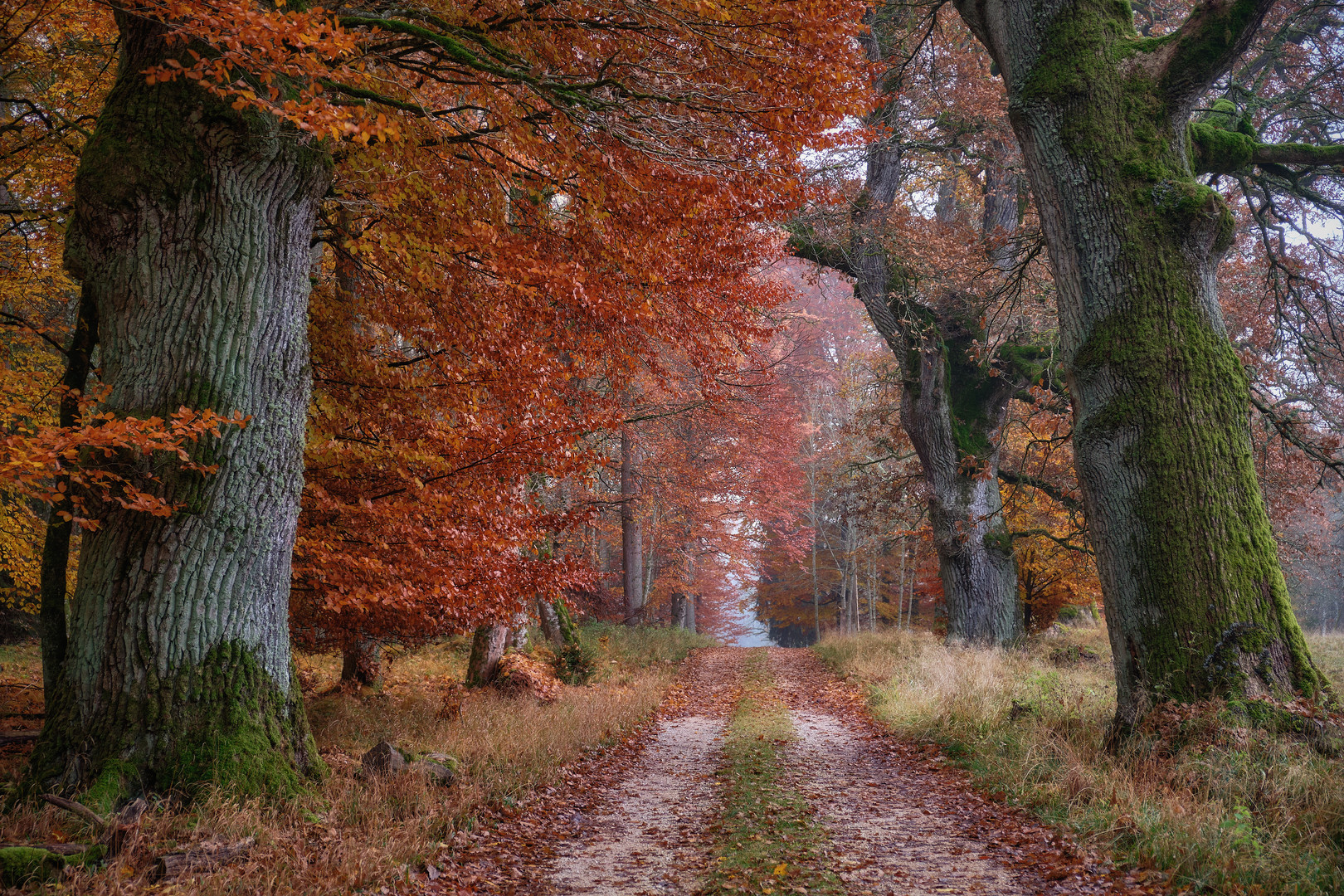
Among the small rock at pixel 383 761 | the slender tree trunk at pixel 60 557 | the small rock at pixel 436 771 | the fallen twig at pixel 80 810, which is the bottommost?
the small rock at pixel 436 771

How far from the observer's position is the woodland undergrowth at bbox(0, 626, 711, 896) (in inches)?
143

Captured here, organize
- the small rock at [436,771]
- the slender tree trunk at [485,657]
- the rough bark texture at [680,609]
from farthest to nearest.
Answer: the rough bark texture at [680,609], the slender tree trunk at [485,657], the small rock at [436,771]

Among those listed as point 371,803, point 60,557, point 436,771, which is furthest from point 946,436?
point 60,557

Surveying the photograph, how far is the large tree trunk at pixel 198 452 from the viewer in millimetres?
4297

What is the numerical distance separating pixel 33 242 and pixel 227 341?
16.5 feet

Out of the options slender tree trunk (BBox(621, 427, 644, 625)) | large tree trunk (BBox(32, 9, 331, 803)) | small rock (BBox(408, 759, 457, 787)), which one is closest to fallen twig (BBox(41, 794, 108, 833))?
large tree trunk (BBox(32, 9, 331, 803))

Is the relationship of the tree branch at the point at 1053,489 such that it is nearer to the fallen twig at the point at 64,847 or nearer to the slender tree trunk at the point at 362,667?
the slender tree trunk at the point at 362,667

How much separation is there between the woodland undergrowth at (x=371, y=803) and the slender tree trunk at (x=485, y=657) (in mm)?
430

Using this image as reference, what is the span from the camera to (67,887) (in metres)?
3.21

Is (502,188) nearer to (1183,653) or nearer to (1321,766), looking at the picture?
(1183,653)

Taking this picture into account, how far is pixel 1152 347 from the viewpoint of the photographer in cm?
570

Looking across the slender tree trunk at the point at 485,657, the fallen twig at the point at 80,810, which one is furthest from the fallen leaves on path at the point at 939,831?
the slender tree trunk at the point at 485,657

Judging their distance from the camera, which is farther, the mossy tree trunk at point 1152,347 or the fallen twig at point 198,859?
the mossy tree trunk at point 1152,347

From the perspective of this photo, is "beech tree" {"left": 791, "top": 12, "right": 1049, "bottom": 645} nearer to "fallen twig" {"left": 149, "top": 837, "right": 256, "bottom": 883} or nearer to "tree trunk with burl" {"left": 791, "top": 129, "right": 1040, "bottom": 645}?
"tree trunk with burl" {"left": 791, "top": 129, "right": 1040, "bottom": 645}
